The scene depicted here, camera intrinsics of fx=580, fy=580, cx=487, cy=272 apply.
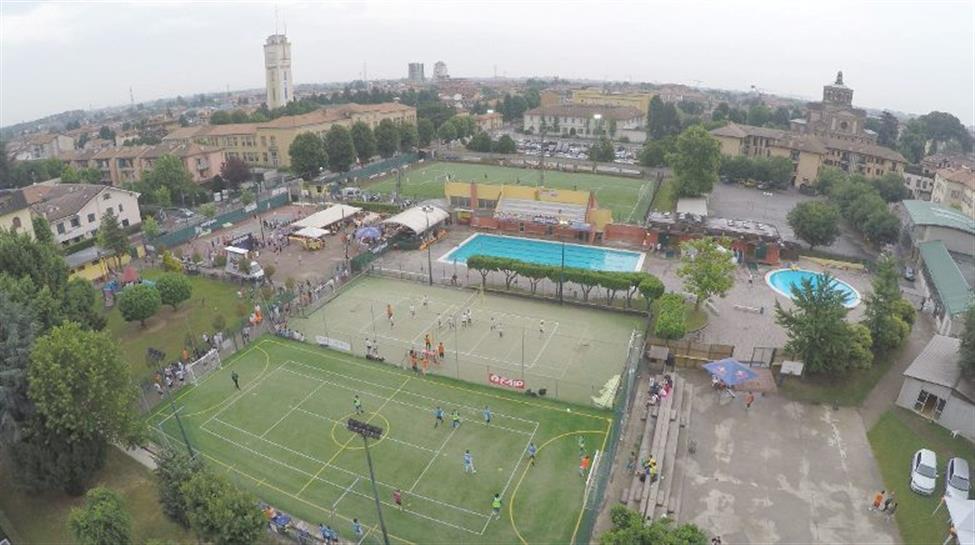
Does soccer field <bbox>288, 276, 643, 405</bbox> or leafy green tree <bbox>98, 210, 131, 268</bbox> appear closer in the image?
soccer field <bbox>288, 276, 643, 405</bbox>

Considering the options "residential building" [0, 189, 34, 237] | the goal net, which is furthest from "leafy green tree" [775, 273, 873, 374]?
"residential building" [0, 189, 34, 237]

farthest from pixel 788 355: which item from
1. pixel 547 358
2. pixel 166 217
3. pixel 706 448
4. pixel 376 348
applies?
pixel 166 217

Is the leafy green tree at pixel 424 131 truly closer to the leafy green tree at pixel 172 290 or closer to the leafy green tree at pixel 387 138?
the leafy green tree at pixel 387 138

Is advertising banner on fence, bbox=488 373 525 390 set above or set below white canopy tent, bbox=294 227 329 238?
below

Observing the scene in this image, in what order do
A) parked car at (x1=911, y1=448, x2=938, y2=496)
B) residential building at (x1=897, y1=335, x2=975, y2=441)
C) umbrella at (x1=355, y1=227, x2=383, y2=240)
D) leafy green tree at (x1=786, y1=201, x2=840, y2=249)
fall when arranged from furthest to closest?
umbrella at (x1=355, y1=227, x2=383, y2=240)
leafy green tree at (x1=786, y1=201, x2=840, y2=249)
residential building at (x1=897, y1=335, x2=975, y2=441)
parked car at (x1=911, y1=448, x2=938, y2=496)

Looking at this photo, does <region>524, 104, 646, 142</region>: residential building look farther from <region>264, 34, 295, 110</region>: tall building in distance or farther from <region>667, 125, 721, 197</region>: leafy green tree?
<region>264, 34, 295, 110</region>: tall building in distance

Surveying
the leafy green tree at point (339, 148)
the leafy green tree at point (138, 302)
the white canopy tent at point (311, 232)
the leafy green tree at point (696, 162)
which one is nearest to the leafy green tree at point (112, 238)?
the leafy green tree at point (138, 302)

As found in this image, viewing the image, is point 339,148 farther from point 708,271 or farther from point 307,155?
point 708,271
